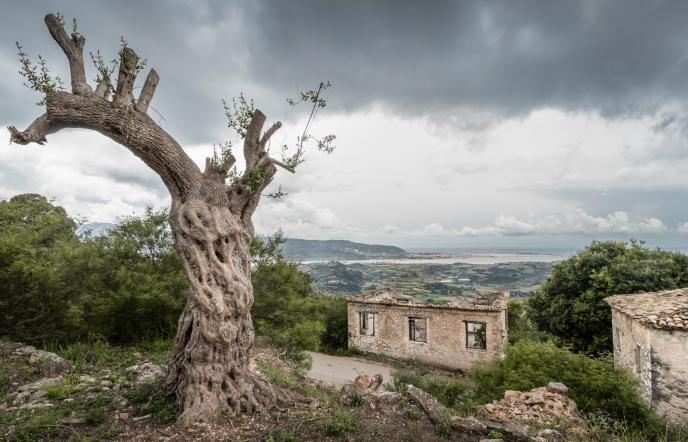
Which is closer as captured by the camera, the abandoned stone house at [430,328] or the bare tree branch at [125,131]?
the bare tree branch at [125,131]

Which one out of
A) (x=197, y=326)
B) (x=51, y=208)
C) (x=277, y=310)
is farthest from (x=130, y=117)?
(x=51, y=208)

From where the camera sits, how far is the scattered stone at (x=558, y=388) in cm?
788

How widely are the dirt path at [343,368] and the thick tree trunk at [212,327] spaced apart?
35.5 ft

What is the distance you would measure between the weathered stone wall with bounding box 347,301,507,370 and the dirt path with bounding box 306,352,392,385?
1289 mm

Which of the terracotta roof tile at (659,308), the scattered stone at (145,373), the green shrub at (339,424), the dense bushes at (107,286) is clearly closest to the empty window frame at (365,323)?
the dense bushes at (107,286)

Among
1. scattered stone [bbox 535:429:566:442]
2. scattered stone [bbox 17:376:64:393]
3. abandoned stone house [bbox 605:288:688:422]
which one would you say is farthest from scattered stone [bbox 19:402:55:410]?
abandoned stone house [bbox 605:288:688:422]

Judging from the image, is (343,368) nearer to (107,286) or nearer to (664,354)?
(107,286)

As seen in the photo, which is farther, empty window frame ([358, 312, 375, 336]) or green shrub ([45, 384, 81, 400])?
empty window frame ([358, 312, 375, 336])

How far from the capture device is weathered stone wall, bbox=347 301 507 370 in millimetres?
16891

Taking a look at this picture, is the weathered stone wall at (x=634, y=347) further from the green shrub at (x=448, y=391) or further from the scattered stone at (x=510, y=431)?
the scattered stone at (x=510, y=431)

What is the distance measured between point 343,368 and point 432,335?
513 cm

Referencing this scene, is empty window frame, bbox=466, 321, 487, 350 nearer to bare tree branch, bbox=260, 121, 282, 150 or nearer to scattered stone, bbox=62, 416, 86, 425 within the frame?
bare tree branch, bbox=260, 121, 282, 150

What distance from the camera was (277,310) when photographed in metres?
13.3

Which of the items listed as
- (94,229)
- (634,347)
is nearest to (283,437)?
(634,347)
